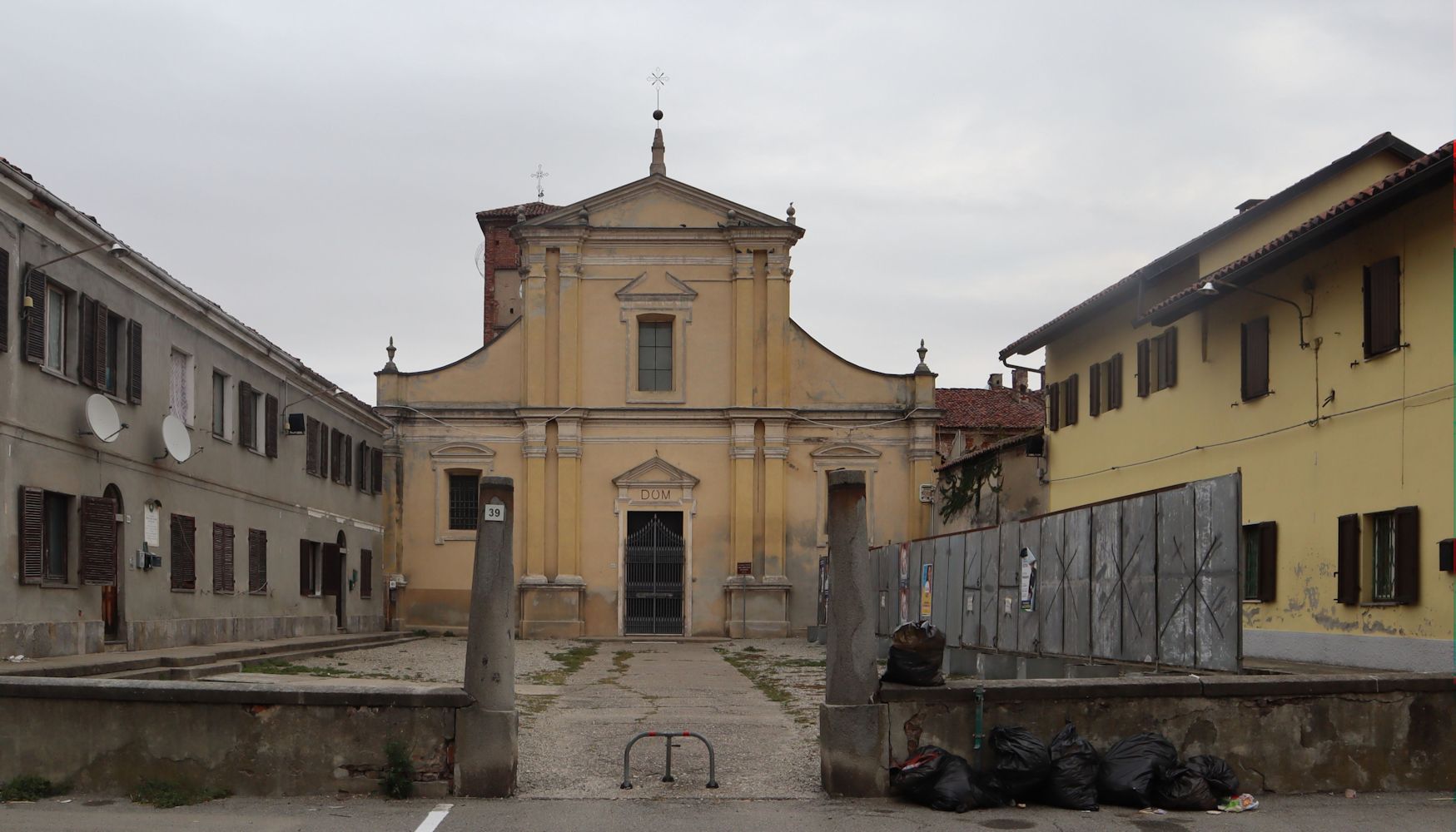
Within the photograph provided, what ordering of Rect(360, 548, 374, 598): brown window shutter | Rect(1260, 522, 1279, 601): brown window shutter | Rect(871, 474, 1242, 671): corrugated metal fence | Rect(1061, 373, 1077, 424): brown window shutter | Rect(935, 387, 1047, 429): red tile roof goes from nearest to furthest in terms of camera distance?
Rect(871, 474, 1242, 671): corrugated metal fence < Rect(1260, 522, 1279, 601): brown window shutter < Rect(1061, 373, 1077, 424): brown window shutter < Rect(360, 548, 374, 598): brown window shutter < Rect(935, 387, 1047, 429): red tile roof

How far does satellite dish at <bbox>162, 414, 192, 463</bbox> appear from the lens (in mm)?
21109

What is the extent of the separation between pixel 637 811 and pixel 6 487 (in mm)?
10465

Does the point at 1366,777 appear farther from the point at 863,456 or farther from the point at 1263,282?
the point at 863,456

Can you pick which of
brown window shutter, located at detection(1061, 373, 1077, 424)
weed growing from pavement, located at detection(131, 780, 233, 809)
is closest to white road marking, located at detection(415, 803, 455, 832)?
weed growing from pavement, located at detection(131, 780, 233, 809)

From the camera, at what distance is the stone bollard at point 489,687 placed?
9.86m

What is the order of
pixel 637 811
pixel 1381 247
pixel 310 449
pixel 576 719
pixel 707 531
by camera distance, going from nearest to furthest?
pixel 637 811 < pixel 576 719 < pixel 1381 247 < pixel 310 449 < pixel 707 531

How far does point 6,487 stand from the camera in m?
16.7

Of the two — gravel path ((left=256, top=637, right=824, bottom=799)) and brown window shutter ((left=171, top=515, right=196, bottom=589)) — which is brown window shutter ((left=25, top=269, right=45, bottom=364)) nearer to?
brown window shutter ((left=171, top=515, right=196, bottom=589))

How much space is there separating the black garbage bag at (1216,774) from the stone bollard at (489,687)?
449 cm

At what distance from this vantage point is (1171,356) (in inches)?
891

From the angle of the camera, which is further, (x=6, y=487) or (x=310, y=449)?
(x=310, y=449)

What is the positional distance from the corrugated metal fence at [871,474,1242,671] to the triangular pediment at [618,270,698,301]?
14.7m

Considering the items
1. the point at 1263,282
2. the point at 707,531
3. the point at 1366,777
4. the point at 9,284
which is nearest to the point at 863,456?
the point at 707,531

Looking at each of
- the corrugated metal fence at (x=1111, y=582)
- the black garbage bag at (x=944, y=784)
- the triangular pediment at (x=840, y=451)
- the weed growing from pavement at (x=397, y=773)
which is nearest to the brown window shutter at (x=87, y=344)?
the weed growing from pavement at (x=397, y=773)
